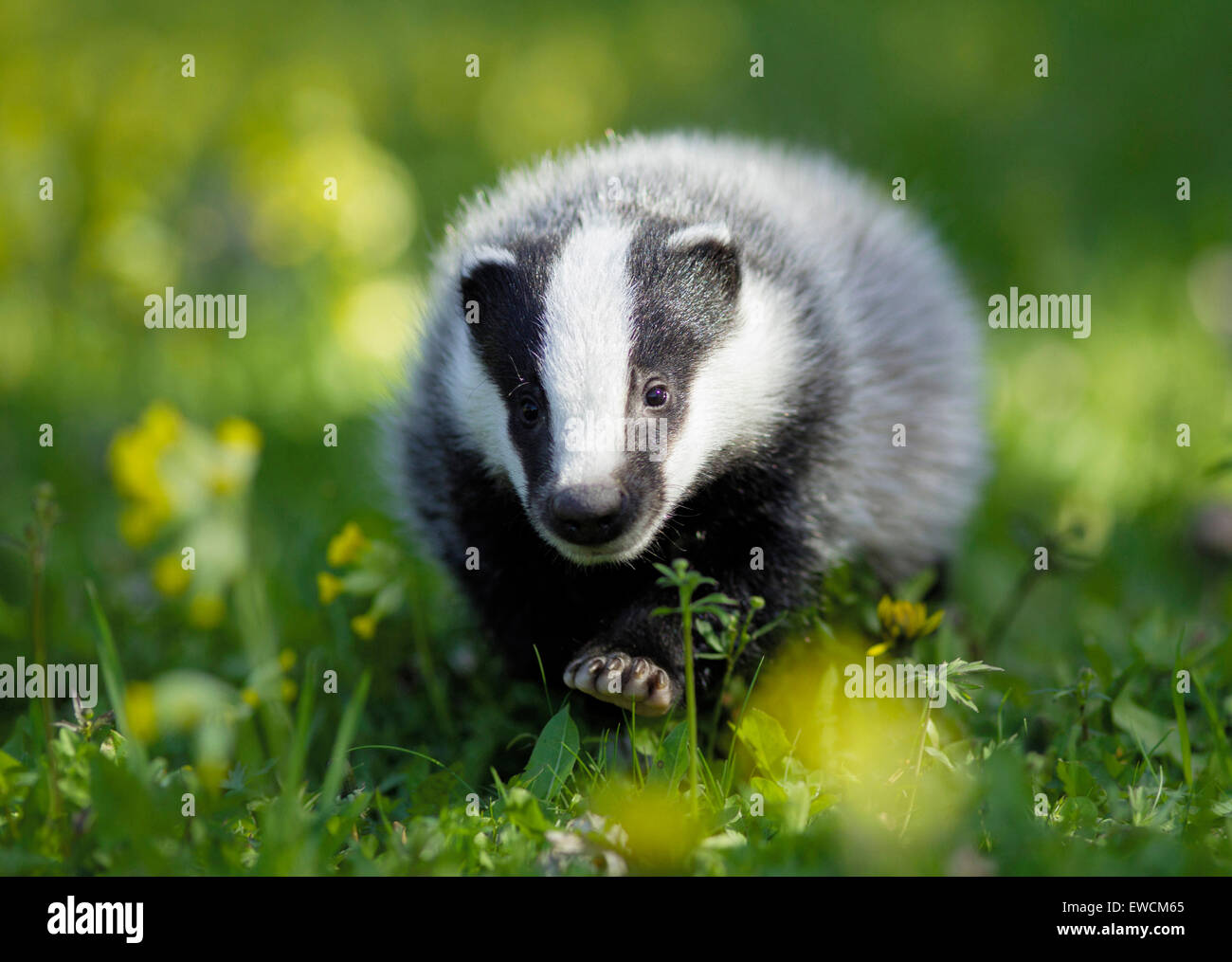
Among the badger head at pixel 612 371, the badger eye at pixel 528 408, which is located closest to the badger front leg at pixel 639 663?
the badger head at pixel 612 371

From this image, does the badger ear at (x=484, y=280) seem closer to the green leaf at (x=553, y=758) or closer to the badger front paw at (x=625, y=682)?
the badger front paw at (x=625, y=682)

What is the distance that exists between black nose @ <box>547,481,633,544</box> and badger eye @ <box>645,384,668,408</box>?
328 millimetres

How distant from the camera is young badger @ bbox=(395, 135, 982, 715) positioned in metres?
3.49

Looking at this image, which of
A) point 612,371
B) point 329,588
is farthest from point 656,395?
point 329,588

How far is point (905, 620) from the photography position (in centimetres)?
362

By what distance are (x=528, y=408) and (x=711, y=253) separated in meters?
0.72

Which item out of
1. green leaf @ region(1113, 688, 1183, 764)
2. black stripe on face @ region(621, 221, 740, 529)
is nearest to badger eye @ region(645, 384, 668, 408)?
black stripe on face @ region(621, 221, 740, 529)

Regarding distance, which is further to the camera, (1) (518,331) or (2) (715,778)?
(1) (518,331)

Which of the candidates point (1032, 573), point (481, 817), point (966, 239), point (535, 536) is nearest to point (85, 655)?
point (535, 536)

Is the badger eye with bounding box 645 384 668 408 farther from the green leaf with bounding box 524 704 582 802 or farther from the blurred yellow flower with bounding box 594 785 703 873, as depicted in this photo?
the blurred yellow flower with bounding box 594 785 703 873

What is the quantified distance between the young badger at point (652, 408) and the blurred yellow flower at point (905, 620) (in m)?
0.31

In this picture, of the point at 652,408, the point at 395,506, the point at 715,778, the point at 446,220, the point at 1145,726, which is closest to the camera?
the point at 715,778

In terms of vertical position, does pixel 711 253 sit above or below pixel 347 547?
above

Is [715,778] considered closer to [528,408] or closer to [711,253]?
[528,408]
